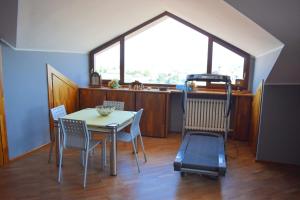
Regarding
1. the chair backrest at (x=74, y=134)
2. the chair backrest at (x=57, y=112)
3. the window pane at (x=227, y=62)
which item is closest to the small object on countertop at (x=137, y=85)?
the window pane at (x=227, y=62)

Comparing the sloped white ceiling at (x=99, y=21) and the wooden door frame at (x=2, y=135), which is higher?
the sloped white ceiling at (x=99, y=21)

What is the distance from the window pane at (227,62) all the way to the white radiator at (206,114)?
66 centimetres

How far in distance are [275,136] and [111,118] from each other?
2.49 metres

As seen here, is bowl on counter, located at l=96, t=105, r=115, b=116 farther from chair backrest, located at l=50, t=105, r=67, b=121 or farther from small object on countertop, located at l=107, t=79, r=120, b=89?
small object on countertop, located at l=107, t=79, r=120, b=89

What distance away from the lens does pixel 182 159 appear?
10.3 feet

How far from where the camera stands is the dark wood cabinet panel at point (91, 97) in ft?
16.1

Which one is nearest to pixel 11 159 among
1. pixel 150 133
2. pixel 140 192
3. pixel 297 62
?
pixel 140 192

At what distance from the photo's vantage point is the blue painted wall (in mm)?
3414

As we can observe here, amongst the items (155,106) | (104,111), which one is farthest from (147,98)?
(104,111)

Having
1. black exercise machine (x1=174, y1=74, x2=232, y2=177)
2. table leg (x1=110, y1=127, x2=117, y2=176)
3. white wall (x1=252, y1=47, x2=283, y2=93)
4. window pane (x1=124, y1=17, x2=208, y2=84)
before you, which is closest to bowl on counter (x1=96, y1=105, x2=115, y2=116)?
table leg (x1=110, y1=127, x2=117, y2=176)

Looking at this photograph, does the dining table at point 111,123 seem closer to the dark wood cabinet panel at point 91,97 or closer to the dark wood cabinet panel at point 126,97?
the dark wood cabinet panel at point 126,97

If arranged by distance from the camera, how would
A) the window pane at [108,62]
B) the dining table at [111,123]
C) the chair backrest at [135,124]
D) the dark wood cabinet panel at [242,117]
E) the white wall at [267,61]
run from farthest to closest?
the window pane at [108,62]
the dark wood cabinet panel at [242,117]
the chair backrest at [135,124]
the white wall at [267,61]
the dining table at [111,123]

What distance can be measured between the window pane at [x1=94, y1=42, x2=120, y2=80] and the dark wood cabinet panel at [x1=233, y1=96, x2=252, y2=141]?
2.61 m

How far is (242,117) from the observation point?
452cm
